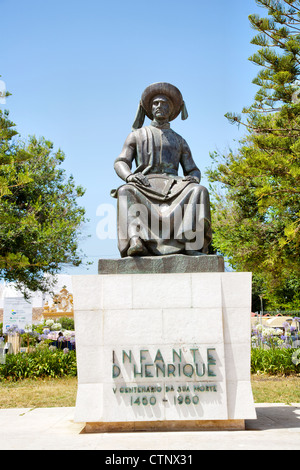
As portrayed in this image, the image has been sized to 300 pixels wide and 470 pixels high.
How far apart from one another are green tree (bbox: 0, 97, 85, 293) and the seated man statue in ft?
26.6

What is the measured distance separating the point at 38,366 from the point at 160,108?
6398mm

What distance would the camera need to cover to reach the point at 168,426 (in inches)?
172

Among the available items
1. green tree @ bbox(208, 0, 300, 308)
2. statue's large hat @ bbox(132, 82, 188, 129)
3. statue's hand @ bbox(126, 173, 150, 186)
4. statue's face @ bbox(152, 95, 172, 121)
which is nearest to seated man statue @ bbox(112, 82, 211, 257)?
statue's hand @ bbox(126, 173, 150, 186)

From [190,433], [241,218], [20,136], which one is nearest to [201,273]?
[190,433]

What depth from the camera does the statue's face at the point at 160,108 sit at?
5793 mm

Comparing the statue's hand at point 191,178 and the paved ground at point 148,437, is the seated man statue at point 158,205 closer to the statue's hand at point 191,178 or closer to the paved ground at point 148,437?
the statue's hand at point 191,178

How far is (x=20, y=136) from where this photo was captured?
58.9ft

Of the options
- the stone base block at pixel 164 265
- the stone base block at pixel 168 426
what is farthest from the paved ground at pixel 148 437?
the stone base block at pixel 164 265

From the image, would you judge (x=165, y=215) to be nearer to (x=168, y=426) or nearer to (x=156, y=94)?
(x=156, y=94)

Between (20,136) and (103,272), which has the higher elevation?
(20,136)

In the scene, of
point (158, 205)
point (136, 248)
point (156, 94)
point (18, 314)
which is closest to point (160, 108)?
point (156, 94)

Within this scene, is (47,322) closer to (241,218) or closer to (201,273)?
(241,218)
